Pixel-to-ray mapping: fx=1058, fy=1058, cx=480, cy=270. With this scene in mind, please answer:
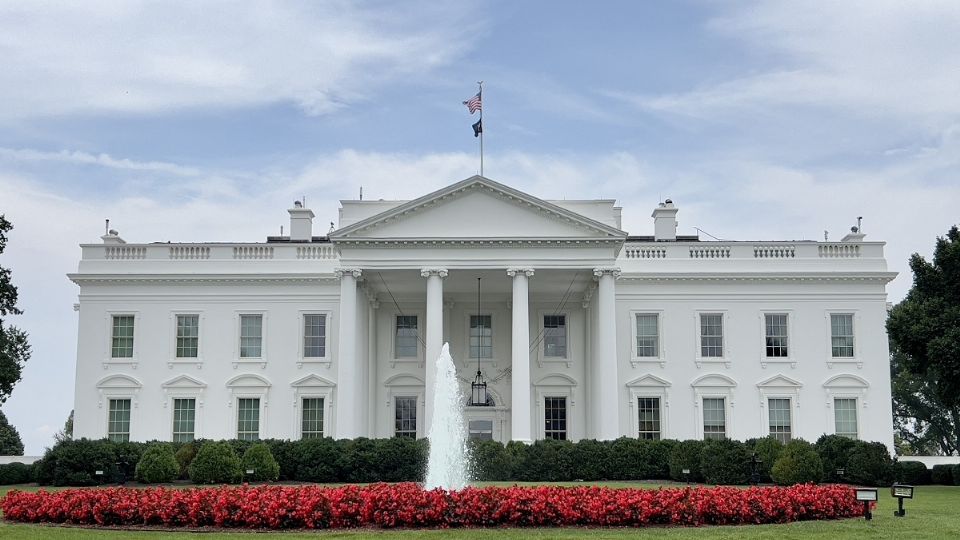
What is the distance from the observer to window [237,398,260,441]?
1547 inches

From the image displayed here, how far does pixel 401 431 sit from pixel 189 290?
378 inches

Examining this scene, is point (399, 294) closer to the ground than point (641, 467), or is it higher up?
higher up

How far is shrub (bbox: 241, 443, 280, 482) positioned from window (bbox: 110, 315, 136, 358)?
427 inches

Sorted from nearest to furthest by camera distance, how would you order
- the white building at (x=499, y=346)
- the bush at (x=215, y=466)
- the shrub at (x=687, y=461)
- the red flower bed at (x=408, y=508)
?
the red flower bed at (x=408, y=508), the bush at (x=215, y=466), the shrub at (x=687, y=461), the white building at (x=499, y=346)

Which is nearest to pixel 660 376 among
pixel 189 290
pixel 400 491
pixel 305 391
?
pixel 305 391

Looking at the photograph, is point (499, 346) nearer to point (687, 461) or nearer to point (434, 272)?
point (434, 272)

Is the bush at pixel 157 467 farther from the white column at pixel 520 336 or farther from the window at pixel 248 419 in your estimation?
the white column at pixel 520 336

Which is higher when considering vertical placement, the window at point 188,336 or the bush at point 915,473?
the window at point 188,336

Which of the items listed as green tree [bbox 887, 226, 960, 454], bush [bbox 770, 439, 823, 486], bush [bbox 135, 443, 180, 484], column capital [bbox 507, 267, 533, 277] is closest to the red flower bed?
bush [bbox 770, 439, 823, 486]

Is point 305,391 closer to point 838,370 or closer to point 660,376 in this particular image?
point 660,376

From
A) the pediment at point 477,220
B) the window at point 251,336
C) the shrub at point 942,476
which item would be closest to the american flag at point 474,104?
the pediment at point 477,220

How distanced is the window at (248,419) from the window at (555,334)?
1114cm

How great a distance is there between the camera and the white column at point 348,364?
115ft

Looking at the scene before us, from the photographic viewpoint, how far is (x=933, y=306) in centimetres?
3062
